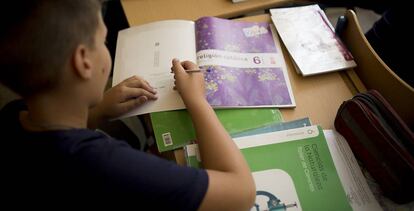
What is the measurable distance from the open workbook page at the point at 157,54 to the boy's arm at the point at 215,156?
1.8 inches

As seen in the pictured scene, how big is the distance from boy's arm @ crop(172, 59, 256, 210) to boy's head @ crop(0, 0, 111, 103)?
0.86 feet

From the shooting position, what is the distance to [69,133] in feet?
1.87

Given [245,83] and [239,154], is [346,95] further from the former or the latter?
[239,154]

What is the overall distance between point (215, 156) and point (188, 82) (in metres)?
0.22

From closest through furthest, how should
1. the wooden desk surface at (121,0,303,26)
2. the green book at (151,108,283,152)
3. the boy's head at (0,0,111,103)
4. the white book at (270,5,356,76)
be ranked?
the boy's head at (0,0,111,103), the green book at (151,108,283,152), the white book at (270,5,356,76), the wooden desk surface at (121,0,303,26)

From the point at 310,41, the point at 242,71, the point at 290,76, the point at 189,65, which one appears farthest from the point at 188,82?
the point at 310,41

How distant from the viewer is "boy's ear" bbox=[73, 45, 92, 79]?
0.56 metres

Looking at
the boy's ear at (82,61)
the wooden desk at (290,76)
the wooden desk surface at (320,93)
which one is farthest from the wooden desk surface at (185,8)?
the boy's ear at (82,61)

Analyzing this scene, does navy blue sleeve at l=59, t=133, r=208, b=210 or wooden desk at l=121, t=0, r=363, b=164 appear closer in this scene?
navy blue sleeve at l=59, t=133, r=208, b=210

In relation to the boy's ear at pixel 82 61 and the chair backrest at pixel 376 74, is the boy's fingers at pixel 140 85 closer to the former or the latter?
the boy's ear at pixel 82 61

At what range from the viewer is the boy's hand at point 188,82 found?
0.81 meters

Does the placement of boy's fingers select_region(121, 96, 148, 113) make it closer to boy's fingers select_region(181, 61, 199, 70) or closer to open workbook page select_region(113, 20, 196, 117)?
open workbook page select_region(113, 20, 196, 117)

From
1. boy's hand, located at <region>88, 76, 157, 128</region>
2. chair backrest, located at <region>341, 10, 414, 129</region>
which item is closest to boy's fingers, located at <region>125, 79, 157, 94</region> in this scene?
boy's hand, located at <region>88, 76, 157, 128</region>

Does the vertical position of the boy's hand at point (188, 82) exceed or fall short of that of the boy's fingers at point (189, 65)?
it falls short
